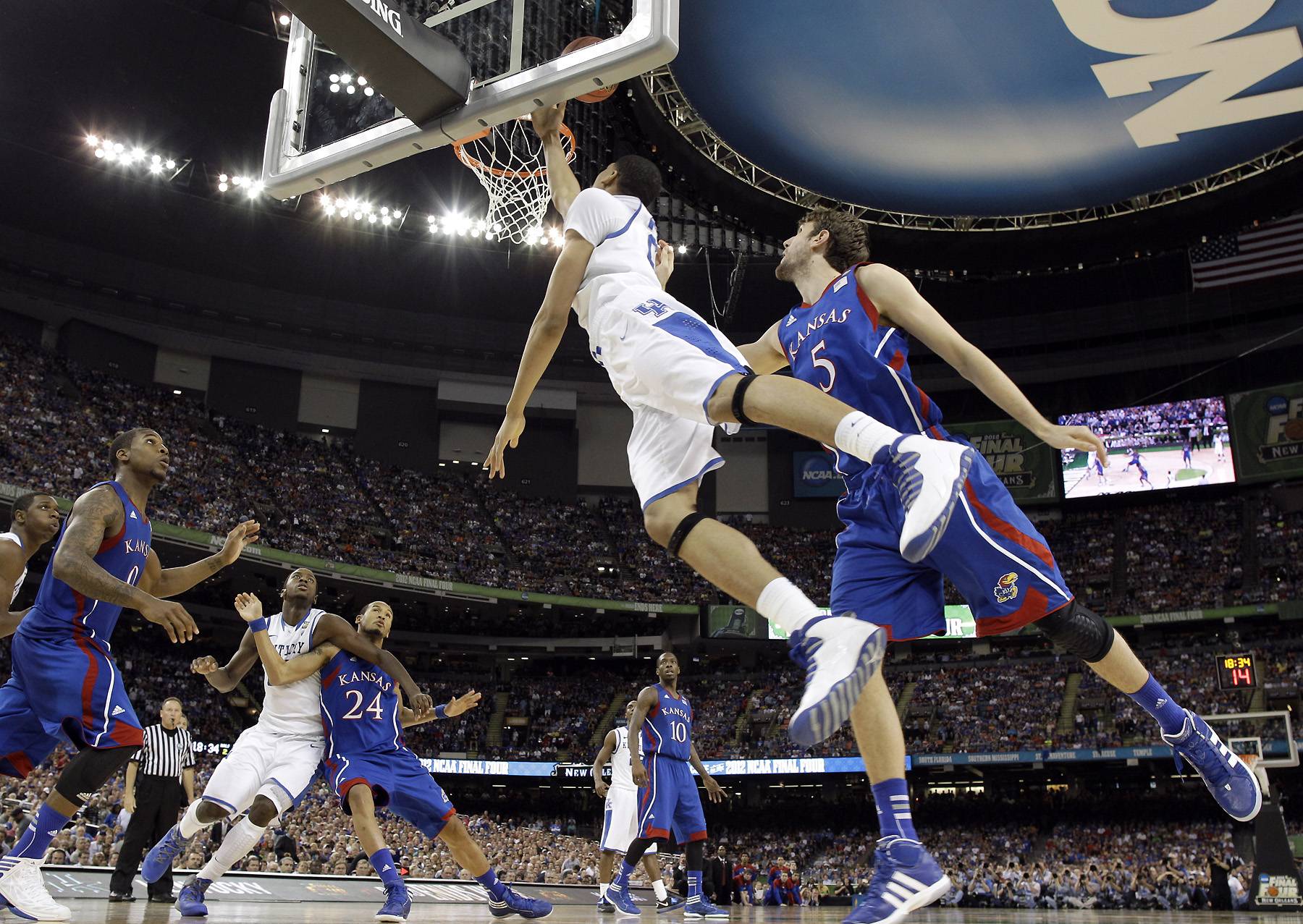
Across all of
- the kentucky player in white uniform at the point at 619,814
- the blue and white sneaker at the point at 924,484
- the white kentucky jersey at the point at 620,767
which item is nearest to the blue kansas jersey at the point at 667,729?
the kentucky player in white uniform at the point at 619,814

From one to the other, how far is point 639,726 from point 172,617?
219 inches

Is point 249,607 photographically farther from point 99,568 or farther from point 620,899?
point 620,899

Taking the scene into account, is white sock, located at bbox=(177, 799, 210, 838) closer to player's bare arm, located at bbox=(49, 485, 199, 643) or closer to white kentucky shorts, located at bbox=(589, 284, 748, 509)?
player's bare arm, located at bbox=(49, 485, 199, 643)

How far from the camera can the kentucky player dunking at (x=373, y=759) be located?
5715 millimetres

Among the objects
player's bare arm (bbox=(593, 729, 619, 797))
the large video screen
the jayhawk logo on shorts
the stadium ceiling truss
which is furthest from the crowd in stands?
the jayhawk logo on shorts

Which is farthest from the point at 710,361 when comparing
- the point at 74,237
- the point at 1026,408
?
the point at 74,237

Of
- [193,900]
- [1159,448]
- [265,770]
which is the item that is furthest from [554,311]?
[1159,448]

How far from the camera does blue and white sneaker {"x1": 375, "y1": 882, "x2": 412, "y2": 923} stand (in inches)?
199

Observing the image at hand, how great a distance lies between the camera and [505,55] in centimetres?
553

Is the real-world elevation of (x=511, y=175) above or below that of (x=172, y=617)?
above

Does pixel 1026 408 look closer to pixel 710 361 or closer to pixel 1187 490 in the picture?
pixel 710 361

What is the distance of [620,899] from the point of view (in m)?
8.59

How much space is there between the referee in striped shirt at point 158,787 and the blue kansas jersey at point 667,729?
4.27 metres

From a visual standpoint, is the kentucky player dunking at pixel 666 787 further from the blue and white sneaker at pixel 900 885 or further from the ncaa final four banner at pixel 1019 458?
the ncaa final four banner at pixel 1019 458
